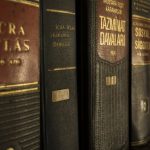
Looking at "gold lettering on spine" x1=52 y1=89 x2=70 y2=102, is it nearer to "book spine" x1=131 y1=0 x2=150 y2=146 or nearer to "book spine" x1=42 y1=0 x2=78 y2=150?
"book spine" x1=42 y1=0 x2=78 y2=150

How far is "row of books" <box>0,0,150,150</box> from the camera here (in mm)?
381

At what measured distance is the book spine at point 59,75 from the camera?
17.6 inches

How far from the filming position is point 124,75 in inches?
23.4

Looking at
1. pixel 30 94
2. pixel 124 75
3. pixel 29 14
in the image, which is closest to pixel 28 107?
pixel 30 94

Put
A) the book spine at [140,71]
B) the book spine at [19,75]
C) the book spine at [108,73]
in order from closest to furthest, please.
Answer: the book spine at [19,75] → the book spine at [108,73] → the book spine at [140,71]

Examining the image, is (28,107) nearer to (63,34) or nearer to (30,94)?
(30,94)

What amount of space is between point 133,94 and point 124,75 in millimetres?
60

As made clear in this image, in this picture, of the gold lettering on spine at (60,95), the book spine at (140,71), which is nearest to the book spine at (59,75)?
the gold lettering on spine at (60,95)

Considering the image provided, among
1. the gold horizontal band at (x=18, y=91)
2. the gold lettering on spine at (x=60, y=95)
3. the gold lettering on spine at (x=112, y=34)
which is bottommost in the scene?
the gold lettering on spine at (x=60, y=95)

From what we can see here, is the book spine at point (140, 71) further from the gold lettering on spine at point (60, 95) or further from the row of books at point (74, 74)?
the gold lettering on spine at point (60, 95)

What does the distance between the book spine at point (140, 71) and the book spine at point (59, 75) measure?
175 millimetres

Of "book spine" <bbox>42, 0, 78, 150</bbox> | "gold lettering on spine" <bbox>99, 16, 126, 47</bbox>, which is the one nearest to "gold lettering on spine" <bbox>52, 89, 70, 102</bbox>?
"book spine" <bbox>42, 0, 78, 150</bbox>

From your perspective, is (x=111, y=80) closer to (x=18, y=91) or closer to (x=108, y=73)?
(x=108, y=73)

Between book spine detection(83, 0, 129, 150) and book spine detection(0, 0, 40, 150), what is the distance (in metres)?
0.12
